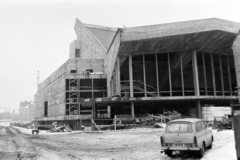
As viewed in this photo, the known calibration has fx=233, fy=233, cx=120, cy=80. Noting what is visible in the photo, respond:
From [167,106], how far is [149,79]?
220 inches

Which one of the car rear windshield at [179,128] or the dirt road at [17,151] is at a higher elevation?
the car rear windshield at [179,128]

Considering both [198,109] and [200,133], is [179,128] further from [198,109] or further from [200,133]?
[198,109]

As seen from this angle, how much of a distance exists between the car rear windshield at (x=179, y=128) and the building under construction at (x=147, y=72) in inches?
631

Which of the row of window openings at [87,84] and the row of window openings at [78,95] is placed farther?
the row of window openings at [87,84]

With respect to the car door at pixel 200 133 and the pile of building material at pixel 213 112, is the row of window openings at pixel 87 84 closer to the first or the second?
the pile of building material at pixel 213 112

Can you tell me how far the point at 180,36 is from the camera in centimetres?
2827

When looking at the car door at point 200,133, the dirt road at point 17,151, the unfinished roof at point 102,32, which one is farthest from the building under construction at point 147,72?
the car door at point 200,133

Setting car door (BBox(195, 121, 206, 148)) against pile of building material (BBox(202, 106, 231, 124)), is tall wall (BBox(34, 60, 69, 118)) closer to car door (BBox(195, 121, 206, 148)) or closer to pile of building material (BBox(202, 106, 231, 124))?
pile of building material (BBox(202, 106, 231, 124))

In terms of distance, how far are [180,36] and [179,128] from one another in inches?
799

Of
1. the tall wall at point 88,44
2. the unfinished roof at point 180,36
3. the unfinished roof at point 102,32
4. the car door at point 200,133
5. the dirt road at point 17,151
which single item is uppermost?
the unfinished roof at point 102,32

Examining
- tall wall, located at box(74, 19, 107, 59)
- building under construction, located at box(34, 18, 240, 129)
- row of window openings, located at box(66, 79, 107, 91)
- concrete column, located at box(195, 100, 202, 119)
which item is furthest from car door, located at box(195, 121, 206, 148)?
tall wall, located at box(74, 19, 107, 59)

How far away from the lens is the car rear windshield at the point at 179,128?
385 inches

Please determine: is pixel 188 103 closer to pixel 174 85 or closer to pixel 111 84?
pixel 174 85

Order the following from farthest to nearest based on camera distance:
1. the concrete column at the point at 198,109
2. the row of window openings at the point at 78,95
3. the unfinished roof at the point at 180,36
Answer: the row of window openings at the point at 78,95
the concrete column at the point at 198,109
the unfinished roof at the point at 180,36
